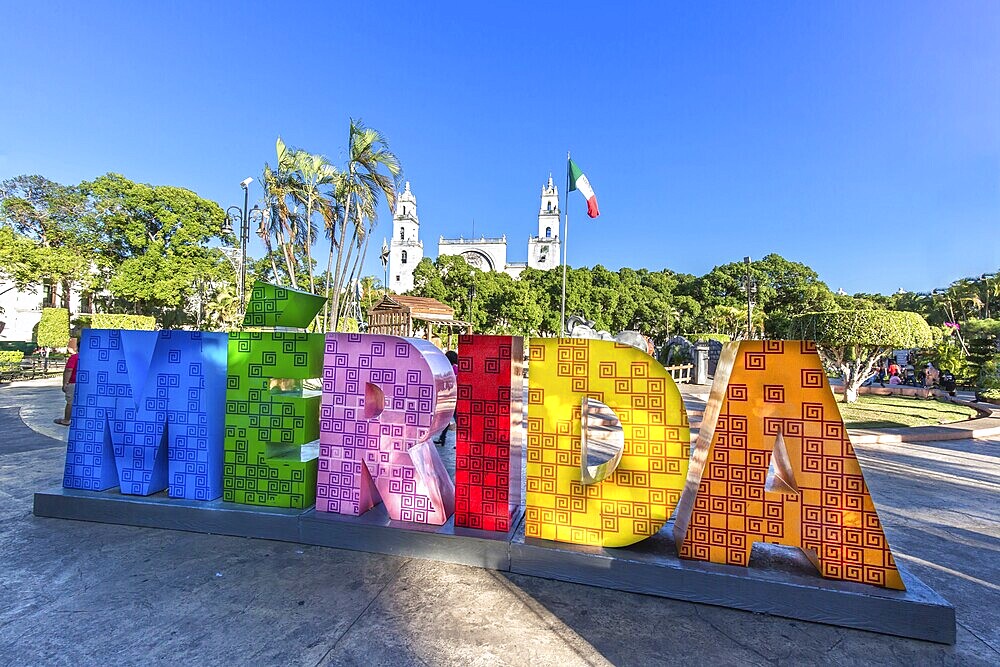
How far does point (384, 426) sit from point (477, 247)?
116540mm

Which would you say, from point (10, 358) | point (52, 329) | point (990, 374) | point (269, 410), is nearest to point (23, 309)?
point (52, 329)

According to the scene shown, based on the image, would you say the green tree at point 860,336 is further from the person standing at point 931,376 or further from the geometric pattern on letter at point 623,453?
the geometric pattern on letter at point 623,453

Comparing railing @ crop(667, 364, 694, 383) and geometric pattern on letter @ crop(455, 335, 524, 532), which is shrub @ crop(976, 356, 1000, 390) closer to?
railing @ crop(667, 364, 694, 383)

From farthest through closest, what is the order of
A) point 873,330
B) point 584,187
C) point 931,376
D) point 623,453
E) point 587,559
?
1. point 931,376
2. point 584,187
3. point 873,330
4. point 623,453
5. point 587,559

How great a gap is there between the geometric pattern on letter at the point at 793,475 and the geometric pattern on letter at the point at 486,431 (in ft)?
4.65

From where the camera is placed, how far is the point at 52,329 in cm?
2614

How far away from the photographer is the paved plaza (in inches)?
103

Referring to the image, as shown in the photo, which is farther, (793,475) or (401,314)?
(401,314)

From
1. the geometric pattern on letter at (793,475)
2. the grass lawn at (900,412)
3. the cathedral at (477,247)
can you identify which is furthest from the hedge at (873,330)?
the cathedral at (477,247)

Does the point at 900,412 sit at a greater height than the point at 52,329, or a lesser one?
lesser

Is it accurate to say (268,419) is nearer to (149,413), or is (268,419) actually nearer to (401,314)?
(149,413)

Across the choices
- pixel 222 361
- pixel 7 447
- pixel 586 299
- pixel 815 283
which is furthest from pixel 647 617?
pixel 815 283

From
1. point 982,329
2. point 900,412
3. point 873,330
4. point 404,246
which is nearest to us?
point 900,412

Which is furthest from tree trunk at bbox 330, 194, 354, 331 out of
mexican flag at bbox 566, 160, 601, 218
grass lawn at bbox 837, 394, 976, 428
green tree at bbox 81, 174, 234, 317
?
green tree at bbox 81, 174, 234, 317
